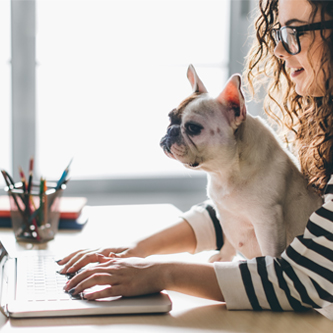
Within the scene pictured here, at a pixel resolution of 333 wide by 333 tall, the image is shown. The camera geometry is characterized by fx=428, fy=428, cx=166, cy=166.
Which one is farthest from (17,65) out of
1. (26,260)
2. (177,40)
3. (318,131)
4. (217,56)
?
(318,131)

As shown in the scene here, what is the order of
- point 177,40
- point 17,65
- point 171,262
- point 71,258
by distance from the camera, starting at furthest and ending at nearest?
point 177,40 → point 17,65 → point 71,258 → point 171,262

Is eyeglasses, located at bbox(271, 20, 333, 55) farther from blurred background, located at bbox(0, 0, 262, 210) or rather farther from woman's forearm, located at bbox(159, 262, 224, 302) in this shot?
blurred background, located at bbox(0, 0, 262, 210)

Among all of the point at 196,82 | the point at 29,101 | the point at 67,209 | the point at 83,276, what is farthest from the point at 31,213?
the point at 29,101

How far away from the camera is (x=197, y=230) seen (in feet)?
3.63

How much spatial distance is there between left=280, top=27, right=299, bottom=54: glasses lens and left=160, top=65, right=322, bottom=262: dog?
120 millimetres

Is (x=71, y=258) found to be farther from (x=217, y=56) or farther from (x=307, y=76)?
(x=217, y=56)

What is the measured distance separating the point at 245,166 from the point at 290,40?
0.26 metres

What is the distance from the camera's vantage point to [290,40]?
834mm

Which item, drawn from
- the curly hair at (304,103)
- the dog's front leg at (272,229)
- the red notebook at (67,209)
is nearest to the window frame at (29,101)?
the red notebook at (67,209)

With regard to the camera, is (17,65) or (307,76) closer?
(307,76)

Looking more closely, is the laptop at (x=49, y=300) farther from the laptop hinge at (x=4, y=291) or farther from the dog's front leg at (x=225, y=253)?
the dog's front leg at (x=225, y=253)

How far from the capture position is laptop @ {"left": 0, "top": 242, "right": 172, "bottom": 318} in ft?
2.33

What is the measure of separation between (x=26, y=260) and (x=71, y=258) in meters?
0.11

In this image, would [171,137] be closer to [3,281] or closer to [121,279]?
[121,279]
